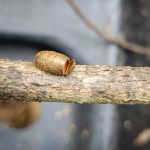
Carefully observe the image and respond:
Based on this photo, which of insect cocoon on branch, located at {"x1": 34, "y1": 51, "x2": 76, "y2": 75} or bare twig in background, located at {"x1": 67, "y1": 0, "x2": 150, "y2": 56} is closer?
insect cocoon on branch, located at {"x1": 34, "y1": 51, "x2": 76, "y2": 75}

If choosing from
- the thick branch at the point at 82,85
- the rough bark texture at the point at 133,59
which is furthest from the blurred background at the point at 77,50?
the thick branch at the point at 82,85

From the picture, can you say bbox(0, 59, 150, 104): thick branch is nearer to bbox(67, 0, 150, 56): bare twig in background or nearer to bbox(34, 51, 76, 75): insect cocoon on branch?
bbox(34, 51, 76, 75): insect cocoon on branch

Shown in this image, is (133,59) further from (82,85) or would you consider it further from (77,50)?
(82,85)

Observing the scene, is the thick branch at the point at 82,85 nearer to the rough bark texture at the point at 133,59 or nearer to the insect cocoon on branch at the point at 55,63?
the insect cocoon on branch at the point at 55,63

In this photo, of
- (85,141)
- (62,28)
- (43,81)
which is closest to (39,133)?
(85,141)

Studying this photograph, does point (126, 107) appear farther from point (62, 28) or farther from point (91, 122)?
point (62, 28)

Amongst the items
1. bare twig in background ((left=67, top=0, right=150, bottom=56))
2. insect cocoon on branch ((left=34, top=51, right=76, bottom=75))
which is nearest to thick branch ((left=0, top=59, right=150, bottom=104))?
insect cocoon on branch ((left=34, top=51, right=76, bottom=75))
